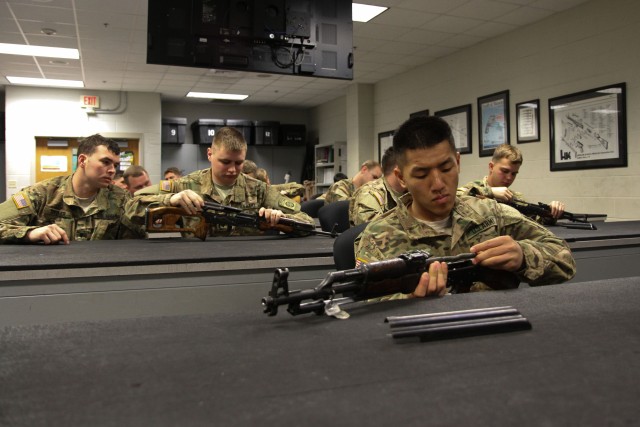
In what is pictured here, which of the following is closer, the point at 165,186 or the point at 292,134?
the point at 165,186

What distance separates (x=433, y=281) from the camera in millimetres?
1140

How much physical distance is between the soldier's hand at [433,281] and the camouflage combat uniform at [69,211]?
87.5 inches

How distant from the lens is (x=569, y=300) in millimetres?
1093

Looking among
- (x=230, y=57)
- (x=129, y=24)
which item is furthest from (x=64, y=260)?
(x=129, y=24)

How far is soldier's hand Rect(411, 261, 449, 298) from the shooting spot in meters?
1.14

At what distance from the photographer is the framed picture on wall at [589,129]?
4.38 metres

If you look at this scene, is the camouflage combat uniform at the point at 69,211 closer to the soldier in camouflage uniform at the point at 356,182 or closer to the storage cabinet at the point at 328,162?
the soldier in camouflage uniform at the point at 356,182

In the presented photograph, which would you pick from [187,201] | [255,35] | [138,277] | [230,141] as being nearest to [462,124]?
[255,35]

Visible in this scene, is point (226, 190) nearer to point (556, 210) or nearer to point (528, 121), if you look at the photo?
point (556, 210)

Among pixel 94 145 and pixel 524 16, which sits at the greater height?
pixel 524 16

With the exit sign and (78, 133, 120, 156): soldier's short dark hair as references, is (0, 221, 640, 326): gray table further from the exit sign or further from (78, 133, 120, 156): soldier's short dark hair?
the exit sign

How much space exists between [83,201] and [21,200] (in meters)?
0.30

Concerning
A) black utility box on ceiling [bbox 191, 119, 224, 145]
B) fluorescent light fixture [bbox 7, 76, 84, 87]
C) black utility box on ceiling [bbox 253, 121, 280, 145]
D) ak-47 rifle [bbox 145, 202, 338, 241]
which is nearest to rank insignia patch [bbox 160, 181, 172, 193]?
ak-47 rifle [bbox 145, 202, 338, 241]

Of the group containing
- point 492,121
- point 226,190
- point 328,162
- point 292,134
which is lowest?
point 226,190
